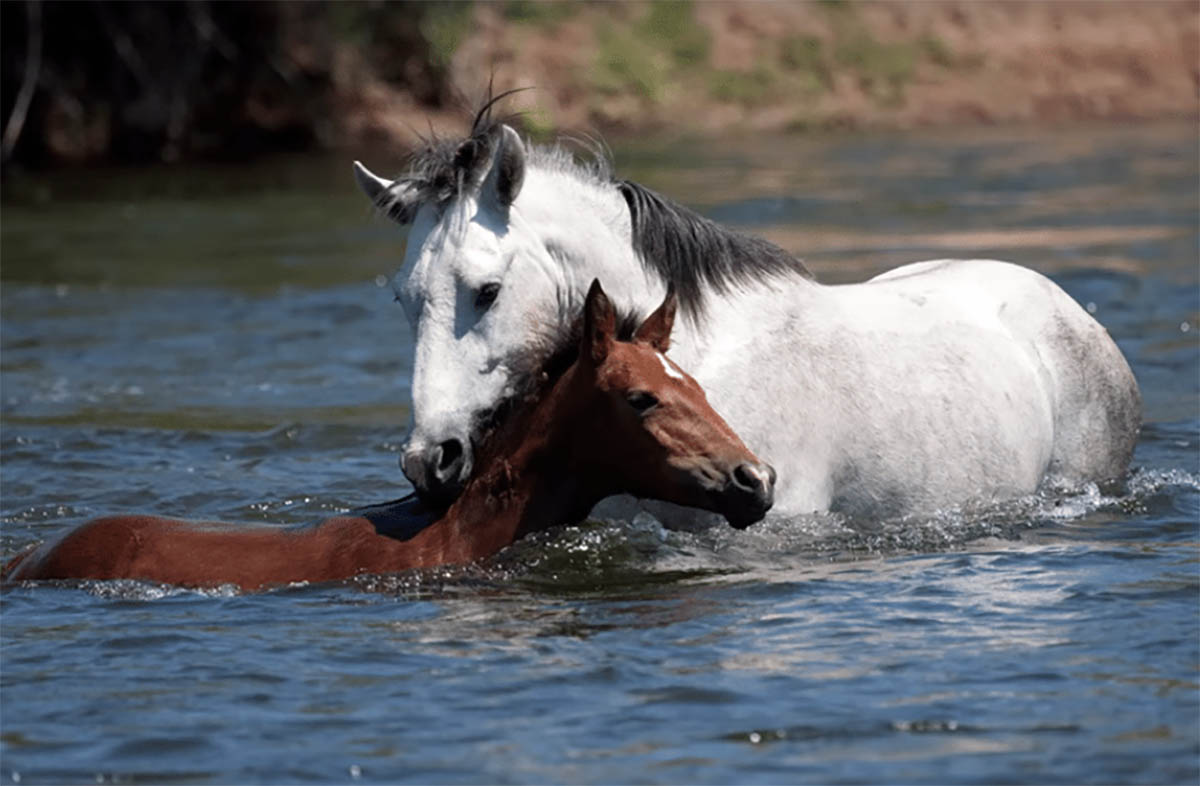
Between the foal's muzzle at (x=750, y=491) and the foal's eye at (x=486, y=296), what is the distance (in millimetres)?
972

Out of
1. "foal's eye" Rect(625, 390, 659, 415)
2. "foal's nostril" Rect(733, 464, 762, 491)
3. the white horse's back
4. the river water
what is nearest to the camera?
the river water

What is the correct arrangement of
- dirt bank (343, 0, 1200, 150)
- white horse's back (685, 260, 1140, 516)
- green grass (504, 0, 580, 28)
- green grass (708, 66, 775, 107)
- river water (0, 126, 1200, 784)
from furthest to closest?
green grass (708, 66, 775, 107), dirt bank (343, 0, 1200, 150), green grass (504, 0, 580, 28), white horse's back (685, 260, 1140, 516), river water (0, 126, 1200, 784)

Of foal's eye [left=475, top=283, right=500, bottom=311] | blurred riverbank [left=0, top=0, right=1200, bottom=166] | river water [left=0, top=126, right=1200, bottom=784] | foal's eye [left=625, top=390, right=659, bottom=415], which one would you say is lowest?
river water [left=0, top=126, right=1200, bottom=784]

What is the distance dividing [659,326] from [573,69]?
17154 mm

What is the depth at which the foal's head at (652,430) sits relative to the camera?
541 centimetres

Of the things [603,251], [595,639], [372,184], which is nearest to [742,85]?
[372,184]

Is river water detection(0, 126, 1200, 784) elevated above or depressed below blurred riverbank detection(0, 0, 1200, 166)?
below

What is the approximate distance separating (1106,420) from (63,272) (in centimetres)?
962

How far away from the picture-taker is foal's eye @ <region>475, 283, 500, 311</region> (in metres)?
5.82

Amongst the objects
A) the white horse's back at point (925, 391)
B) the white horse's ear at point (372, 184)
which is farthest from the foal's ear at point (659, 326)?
the white horse's ear at point (372, 184)

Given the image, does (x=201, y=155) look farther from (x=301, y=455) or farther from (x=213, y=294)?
(x=301, y=455)

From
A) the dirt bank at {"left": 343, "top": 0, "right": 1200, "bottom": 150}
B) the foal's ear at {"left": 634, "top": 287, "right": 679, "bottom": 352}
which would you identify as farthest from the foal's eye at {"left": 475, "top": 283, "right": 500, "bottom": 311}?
the dirt bank at {"left": 343, "top": 0, "right": 1200, "bottom": 150}

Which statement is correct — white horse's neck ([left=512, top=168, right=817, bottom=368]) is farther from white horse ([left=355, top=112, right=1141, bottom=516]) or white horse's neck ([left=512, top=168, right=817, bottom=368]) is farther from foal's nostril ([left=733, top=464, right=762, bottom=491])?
foal's nostril ([left=733, top=464, right=762, bottom=491])

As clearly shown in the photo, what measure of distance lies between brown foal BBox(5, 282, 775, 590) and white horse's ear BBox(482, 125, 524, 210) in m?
0.55
